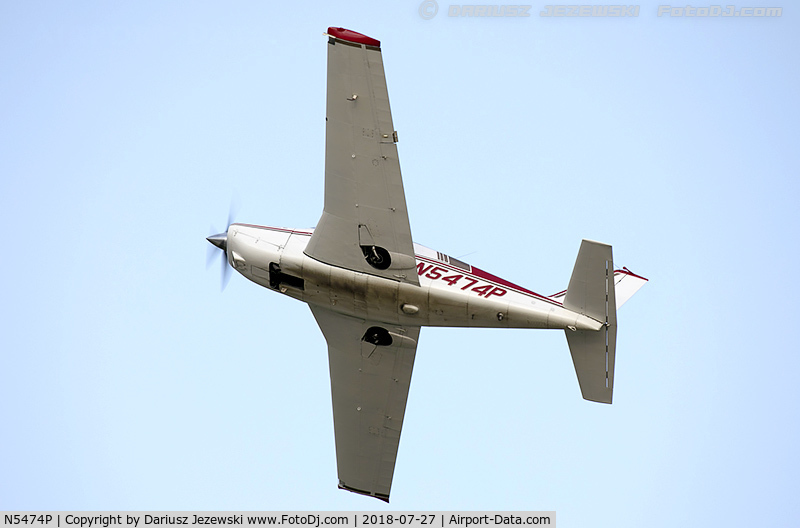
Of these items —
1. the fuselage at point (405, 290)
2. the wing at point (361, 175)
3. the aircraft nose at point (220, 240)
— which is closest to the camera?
the wing at point (361, 175)

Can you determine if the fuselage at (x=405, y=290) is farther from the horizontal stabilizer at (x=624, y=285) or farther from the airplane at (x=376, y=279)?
the horizontal stabilizer at (x=624, y=285)

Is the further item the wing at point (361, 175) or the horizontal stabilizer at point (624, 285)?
the horizontal stabilizer at point (624, 285)

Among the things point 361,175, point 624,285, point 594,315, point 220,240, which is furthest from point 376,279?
point 624,285

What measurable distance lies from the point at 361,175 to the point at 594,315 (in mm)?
5176

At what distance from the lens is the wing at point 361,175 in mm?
21516

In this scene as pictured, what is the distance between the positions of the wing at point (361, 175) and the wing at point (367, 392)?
186 centimetres

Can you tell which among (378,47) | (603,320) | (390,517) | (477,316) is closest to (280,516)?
(390,517)

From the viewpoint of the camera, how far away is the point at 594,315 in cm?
2270

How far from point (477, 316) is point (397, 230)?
2.34 m

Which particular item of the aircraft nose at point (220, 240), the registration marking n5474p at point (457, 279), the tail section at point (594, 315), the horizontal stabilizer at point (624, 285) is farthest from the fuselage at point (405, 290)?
the horizontal stabilizer at point (624, 285)

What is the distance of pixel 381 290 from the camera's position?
23828 mm

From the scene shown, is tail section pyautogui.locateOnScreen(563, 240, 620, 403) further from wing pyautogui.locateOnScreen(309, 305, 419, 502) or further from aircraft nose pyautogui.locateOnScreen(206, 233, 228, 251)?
aircraft nose pyautogui.locateOnScreen(206, 233, 228, 251)

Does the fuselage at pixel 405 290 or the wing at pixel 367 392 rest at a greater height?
the fuselage at pixel 405 290

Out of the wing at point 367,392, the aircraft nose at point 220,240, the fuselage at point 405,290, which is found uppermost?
the aircraft nose at point 220,240
